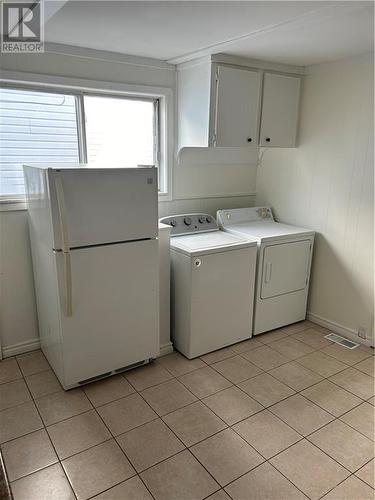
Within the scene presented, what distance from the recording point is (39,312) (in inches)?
112

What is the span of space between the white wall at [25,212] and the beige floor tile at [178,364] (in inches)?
42.7

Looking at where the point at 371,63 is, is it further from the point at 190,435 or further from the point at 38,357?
the point at 38,357

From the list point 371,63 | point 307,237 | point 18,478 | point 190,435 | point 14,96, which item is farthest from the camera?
point 307,237

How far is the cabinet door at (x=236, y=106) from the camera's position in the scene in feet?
9.37

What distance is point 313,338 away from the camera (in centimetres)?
325

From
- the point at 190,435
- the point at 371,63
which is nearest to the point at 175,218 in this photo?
the point at 190,435

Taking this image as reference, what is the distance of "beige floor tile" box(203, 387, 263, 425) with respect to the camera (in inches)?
89.0

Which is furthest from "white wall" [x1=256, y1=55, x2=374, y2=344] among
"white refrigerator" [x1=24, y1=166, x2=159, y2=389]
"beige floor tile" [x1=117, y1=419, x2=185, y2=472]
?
"beige floor tile" [x1=117, y1=419, x2=185, y2=472]

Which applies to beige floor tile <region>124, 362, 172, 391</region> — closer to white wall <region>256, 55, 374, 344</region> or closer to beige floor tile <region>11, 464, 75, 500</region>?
beige floor tile <region>11, 464, 75, 500</region>

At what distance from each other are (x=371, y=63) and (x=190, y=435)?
293cm

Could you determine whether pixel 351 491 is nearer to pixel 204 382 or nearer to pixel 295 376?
pixel 295 376

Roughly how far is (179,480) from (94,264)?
1.30 metres

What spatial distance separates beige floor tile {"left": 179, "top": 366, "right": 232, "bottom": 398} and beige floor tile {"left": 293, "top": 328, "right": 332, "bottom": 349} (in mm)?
966

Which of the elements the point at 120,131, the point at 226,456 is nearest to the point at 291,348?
the point at 226,456
